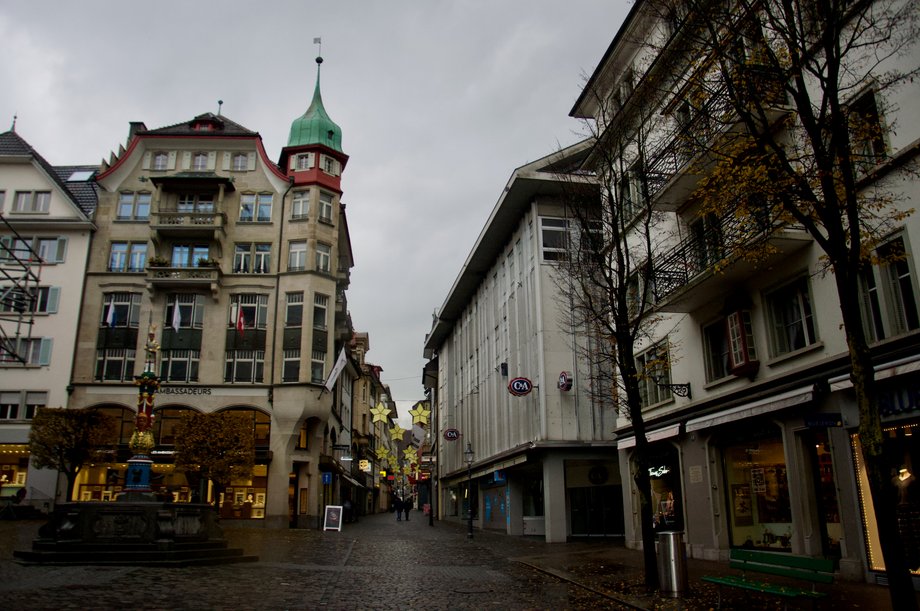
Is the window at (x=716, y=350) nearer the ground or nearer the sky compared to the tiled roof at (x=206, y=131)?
nearer the ground

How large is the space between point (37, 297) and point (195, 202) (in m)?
10.4

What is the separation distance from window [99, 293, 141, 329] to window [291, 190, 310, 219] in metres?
10.5

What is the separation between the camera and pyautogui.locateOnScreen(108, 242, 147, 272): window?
1737 inches

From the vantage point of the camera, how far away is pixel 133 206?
4509cm

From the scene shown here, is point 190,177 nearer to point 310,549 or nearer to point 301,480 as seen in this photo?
point 301,480

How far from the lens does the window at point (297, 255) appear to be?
44.2m

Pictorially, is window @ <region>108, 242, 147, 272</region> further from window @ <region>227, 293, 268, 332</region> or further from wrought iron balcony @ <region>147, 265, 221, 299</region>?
window @ <region>227, 293, 268, 332</region>

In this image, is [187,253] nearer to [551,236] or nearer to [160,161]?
[160,161]

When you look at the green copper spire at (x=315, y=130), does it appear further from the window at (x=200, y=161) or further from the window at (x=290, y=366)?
the window at (x=290, y=366)

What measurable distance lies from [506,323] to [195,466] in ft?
57.0

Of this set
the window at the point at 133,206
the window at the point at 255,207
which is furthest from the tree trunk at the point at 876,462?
the window at the point at 133,206

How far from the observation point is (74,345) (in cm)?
4225

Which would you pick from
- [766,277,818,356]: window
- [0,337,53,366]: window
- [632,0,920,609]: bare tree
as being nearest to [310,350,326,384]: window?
[0,337,53,366]: window

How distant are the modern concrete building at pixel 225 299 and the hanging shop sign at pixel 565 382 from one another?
15.7 meters
